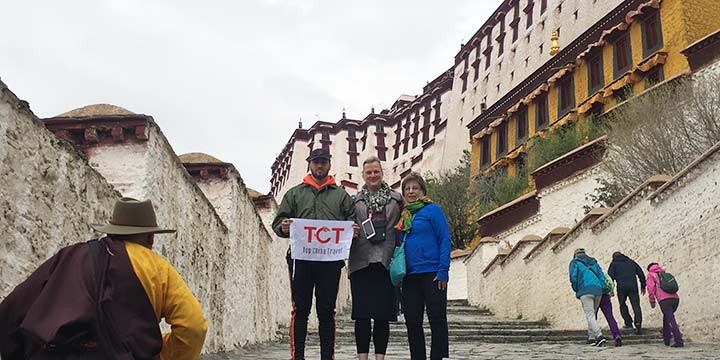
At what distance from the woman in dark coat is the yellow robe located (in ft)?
8.58

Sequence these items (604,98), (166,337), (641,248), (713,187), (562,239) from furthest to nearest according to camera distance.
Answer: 1. (604,98)
2. (562,239)
3. (641,248)
4. (713,187)
5. (166,337)

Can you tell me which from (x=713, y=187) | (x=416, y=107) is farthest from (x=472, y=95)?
(x=713, y=187)

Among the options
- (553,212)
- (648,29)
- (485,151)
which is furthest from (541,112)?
(553,212)

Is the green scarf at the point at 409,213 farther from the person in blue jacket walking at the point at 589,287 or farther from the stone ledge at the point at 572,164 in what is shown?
the stone ledge at the point at 572,164

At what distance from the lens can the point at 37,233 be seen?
15.1 feet

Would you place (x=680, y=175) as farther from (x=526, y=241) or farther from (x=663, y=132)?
(x=526, y=241)

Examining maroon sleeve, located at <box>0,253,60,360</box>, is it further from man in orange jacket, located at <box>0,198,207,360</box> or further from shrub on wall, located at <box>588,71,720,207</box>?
shrub on wall, located at <box>588,71,720,207</box>

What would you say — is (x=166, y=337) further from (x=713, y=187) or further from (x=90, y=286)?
(x=713, y=187)

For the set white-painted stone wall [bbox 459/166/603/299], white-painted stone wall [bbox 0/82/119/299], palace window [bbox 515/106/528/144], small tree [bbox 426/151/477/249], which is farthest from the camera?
palace window [bbox 515/106/528/144]

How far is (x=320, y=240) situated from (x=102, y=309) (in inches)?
112

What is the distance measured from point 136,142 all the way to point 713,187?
26.6ft

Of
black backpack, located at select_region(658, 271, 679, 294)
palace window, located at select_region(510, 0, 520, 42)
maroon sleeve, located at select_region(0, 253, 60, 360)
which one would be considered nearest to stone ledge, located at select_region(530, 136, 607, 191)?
black backpack, located at select_region(658, 271, 679, 294)

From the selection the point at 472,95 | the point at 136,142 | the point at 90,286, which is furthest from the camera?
the point at 472,95

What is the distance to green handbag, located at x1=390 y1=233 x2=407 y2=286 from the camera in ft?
17.3
